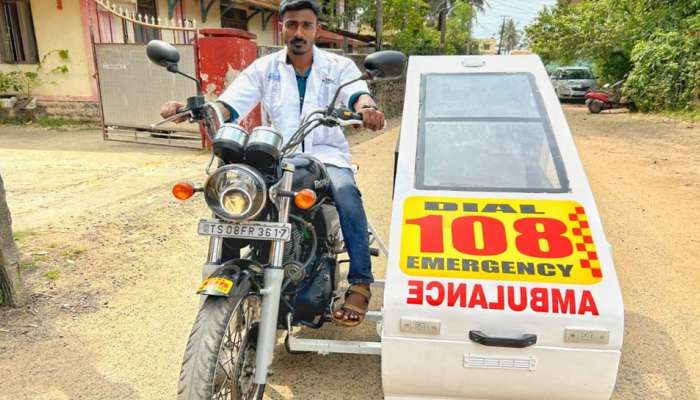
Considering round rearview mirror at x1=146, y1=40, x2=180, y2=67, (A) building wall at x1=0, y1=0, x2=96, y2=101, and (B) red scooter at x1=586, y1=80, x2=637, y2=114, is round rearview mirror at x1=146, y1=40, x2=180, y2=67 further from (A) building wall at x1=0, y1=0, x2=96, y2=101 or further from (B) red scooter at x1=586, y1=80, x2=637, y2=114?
(B) red scooter at x1=586, y1=80, x2=637, y2=114

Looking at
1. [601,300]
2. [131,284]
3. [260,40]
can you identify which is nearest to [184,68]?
[131,284]

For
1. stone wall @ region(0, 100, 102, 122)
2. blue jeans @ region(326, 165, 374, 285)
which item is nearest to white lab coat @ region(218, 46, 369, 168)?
blue jeans @ region(326, 165, 374, 285)

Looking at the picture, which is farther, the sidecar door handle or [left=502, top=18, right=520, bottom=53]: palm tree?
[left=502, top=18, right=520, bottom=53]: palm tree

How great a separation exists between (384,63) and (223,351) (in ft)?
4.46

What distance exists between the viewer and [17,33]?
1126 centimetres

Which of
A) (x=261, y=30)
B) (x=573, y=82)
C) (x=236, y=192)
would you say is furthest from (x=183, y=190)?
(x=573, y=82)

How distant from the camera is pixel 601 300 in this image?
198 centimetres

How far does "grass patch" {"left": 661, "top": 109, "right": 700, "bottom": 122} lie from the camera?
13.4 meters

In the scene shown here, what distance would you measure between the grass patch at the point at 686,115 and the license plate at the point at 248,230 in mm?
14581

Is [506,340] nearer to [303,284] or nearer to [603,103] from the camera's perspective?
[303,284]

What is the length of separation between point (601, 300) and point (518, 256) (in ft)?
1.13

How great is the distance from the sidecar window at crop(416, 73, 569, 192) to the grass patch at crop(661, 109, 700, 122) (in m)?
13.2

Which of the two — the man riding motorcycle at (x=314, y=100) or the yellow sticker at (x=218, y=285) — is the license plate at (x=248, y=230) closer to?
the yellow sticker at (x=218, y=285)

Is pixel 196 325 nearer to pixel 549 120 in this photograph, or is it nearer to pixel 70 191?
pixel 549 120
